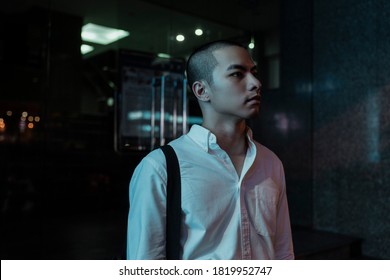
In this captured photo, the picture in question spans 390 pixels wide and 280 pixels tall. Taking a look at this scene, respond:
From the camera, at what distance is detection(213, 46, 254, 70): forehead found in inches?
55.3

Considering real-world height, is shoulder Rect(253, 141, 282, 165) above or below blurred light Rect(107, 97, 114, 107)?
below

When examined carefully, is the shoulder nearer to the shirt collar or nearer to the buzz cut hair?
the shirt collar

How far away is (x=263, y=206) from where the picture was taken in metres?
1.38

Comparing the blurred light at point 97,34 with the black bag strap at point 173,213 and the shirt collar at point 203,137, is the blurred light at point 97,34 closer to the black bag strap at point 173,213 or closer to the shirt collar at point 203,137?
the shirt collar at point 203,137

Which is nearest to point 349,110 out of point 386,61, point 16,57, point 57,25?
point 386,61

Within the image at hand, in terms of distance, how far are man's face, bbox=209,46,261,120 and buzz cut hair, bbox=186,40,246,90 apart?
0.06 ft

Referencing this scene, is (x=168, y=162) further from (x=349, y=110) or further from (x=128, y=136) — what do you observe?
(x=349, y=110)

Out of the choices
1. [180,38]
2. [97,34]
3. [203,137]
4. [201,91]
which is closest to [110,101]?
[97,34]

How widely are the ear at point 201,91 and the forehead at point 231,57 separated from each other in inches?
4.2

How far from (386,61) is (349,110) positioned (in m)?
0.62

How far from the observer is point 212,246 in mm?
1298

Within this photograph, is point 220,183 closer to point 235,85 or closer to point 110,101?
point 235,85


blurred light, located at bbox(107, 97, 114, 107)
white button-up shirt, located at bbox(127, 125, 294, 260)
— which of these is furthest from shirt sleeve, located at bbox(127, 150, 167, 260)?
blurred light, located at bbox(107, 97, 114, 107)

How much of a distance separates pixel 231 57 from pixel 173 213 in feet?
1.92
